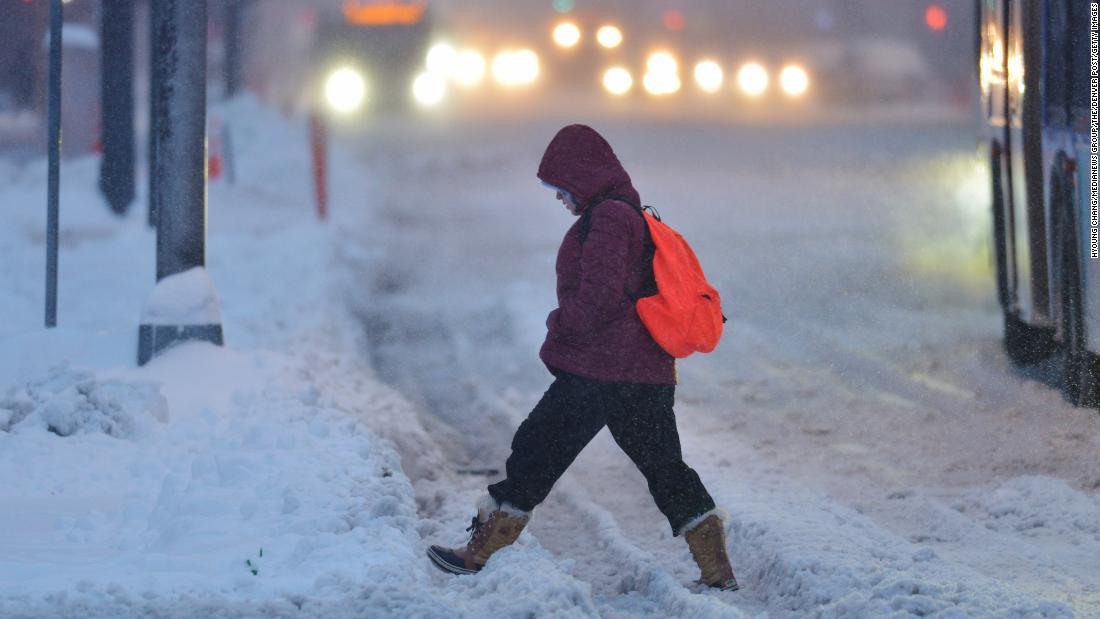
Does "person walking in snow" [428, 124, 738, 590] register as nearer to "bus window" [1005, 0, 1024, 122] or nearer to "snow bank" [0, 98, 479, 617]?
"snow bank" [0, 98, 479, 617]

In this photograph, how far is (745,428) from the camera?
27.7ft

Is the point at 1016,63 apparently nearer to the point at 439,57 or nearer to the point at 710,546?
the point at 710,546

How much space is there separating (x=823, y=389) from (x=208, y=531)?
498 centimetres

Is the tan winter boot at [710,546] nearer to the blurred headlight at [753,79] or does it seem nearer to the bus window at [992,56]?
the bus window at [992,56]

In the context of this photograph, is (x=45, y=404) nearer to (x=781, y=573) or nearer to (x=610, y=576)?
(x=610, y=576)

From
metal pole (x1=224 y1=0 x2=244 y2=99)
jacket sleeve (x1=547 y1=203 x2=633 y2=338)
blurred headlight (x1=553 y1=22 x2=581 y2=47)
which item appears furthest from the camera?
blurred headlight (x1=553 y1=22 x2=581 y2=47)

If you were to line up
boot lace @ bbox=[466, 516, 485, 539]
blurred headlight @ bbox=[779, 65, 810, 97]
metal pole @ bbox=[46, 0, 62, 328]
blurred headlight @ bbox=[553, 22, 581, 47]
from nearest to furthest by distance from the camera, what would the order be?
boot lace @ bbox=[466, 516, 485, 539] < metal pole @ bbox=[46, 0, 62, 328] < blurred headlight @ bbox=[779, 65, 810, 97] < blurred headlight @ bbox=[553, 22, 581, 47]

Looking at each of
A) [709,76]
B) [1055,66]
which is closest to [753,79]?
[709,76]

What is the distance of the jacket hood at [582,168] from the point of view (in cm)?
519

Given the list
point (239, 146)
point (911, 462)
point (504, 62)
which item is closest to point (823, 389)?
point (911, 462)

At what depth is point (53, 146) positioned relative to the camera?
335 inches

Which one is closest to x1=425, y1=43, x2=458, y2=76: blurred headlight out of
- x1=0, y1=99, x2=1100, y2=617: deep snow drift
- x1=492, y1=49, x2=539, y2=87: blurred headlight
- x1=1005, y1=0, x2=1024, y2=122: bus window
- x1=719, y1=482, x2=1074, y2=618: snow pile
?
x1=492, y1=49, x2=539, y2=87: blurred headlight

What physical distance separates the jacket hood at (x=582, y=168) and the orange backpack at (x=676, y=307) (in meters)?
0.10

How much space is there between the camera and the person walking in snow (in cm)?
511
